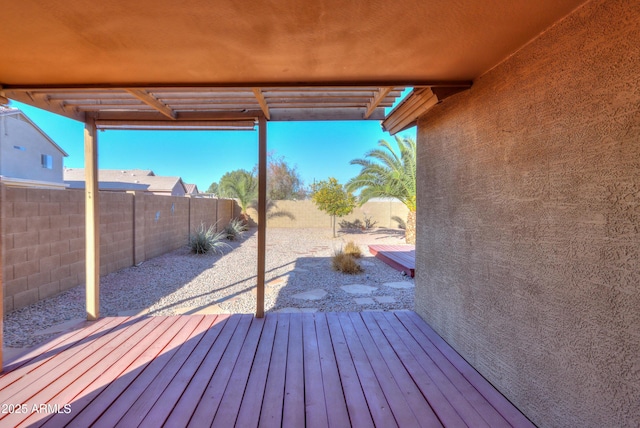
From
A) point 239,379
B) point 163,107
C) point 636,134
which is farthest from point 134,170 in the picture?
point 636,134

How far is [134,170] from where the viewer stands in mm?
25328

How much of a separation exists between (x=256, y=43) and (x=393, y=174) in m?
8.33

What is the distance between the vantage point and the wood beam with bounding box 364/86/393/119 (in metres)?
2.49

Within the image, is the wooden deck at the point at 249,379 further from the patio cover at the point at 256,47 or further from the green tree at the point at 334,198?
the green tree at the point at 334,198

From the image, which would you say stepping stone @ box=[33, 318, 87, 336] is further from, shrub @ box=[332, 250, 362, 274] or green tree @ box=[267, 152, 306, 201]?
green tree @ box=[267, 152, 306, 201]

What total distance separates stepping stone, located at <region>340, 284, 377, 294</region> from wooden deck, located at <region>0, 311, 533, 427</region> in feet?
5.43

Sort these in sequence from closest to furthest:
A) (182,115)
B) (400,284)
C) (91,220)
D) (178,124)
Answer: (91,220)
(182,115)
(178,124)
(400,284)

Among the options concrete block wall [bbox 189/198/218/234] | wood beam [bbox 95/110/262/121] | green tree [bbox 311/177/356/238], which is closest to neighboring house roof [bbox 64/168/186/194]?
concrete block wall [bbox 189/198/218/234]

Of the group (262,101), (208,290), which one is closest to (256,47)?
(262,101)

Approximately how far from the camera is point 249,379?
2105 millimetres

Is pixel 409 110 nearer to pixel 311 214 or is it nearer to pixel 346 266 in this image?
pixel 346 266

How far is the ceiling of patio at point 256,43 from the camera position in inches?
55.6

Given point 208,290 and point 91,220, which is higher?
point 91,220

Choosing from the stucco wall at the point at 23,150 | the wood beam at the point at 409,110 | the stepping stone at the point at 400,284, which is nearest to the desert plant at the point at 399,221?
the stepping stone at the point at 400,284
